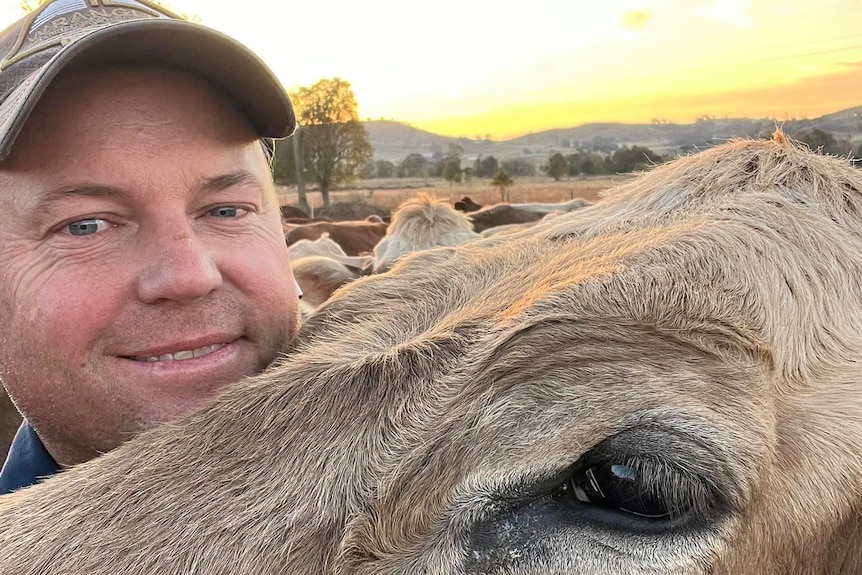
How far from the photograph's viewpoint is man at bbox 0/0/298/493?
1.88m

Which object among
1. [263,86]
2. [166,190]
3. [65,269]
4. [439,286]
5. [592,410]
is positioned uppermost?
[263,86]

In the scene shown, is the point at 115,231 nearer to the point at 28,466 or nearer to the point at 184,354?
the point at 184,354

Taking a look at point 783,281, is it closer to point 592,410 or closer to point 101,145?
point 592,410

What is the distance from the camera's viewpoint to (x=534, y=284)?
5.54 ft

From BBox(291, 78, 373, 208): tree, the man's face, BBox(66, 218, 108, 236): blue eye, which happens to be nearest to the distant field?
BBox(291, 78, 373, 208): tree

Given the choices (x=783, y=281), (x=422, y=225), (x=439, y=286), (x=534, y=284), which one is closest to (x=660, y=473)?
(x=534, y=284)

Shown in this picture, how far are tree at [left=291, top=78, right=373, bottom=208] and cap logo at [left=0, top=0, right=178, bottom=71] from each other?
35177 millimetres

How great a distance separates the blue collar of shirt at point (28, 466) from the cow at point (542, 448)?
0.64m

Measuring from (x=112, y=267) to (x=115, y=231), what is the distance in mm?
119

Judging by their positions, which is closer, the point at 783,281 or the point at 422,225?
the point at 783,281

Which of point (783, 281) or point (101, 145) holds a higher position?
point (101, 145)

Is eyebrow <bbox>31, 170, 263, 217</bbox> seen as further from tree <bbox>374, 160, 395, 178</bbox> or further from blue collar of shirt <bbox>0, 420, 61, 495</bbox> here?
tree <bbox>374, 160, 395, 178</bbox>

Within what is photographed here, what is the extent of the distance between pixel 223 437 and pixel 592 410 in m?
0.86

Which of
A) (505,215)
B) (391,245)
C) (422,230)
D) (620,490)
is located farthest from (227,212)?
(505,215)
